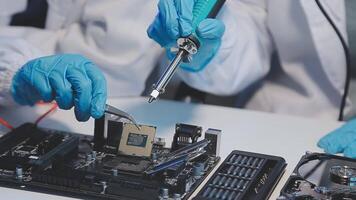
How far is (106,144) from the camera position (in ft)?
2.81

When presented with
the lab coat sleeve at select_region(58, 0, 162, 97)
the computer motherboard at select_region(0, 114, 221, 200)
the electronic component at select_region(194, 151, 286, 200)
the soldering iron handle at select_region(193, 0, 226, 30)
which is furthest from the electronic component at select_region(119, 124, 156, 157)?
the lab coat sleeve at select_region(58, 0, 162, 97)

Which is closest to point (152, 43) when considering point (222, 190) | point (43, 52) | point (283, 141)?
point (43, 52)

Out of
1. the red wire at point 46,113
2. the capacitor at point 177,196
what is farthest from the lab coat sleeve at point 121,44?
the capacitor at point 177,196

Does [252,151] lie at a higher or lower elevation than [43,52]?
lower

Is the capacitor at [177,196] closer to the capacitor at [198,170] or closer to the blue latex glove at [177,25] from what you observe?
the capacitor at [198,170]

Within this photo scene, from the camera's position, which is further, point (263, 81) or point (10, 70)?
point (263, 81)

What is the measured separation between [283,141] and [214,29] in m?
0.21

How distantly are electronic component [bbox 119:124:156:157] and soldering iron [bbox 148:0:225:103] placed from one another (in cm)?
5

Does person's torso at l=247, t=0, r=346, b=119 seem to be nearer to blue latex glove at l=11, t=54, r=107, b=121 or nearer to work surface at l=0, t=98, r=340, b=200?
work surface at l=0, t=98, r=340, b=200

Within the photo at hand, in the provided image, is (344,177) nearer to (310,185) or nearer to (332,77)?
(310,185)

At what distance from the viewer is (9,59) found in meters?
1.05

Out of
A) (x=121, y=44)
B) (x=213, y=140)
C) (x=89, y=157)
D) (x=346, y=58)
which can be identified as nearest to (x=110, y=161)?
(x=89, y=157)

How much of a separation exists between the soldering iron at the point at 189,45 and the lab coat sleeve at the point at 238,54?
0.59ft

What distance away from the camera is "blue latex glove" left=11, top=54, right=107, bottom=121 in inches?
34.5
